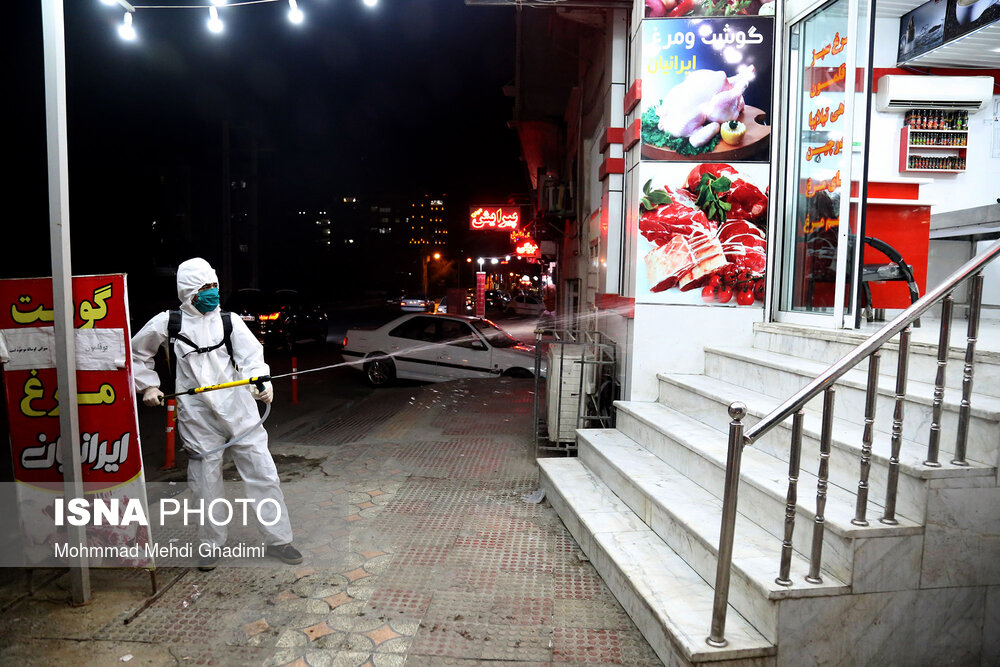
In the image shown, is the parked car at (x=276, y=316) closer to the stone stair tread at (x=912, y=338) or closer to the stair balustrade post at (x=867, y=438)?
the stone stair tread at (x=912, y=338)

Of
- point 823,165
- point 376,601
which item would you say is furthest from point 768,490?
point 823,165

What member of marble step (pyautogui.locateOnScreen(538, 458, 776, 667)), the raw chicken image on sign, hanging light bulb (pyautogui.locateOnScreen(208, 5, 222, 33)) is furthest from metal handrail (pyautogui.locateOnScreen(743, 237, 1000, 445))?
hanging light bulb (pyautogui.locateOnScreen(208, 5, 222, 33))

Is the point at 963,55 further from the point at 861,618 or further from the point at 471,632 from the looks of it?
the point at 471,632

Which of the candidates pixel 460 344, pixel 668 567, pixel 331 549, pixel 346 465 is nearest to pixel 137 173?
pixel 460 344

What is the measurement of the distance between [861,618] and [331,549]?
10.7 feet

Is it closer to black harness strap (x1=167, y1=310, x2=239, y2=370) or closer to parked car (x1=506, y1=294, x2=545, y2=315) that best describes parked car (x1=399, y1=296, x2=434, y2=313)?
parked car (x1=506, y1=294, x2=545, y2=315)

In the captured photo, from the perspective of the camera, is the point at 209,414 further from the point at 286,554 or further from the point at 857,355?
the point at 857,355

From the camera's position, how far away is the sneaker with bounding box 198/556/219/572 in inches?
152

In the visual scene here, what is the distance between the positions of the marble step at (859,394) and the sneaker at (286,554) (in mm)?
3626

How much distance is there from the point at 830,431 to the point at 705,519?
107cm

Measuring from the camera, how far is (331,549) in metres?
4.15

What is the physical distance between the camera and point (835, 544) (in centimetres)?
264

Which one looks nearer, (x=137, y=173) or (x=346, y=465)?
(x=346, y=465)

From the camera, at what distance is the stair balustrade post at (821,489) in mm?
2496
